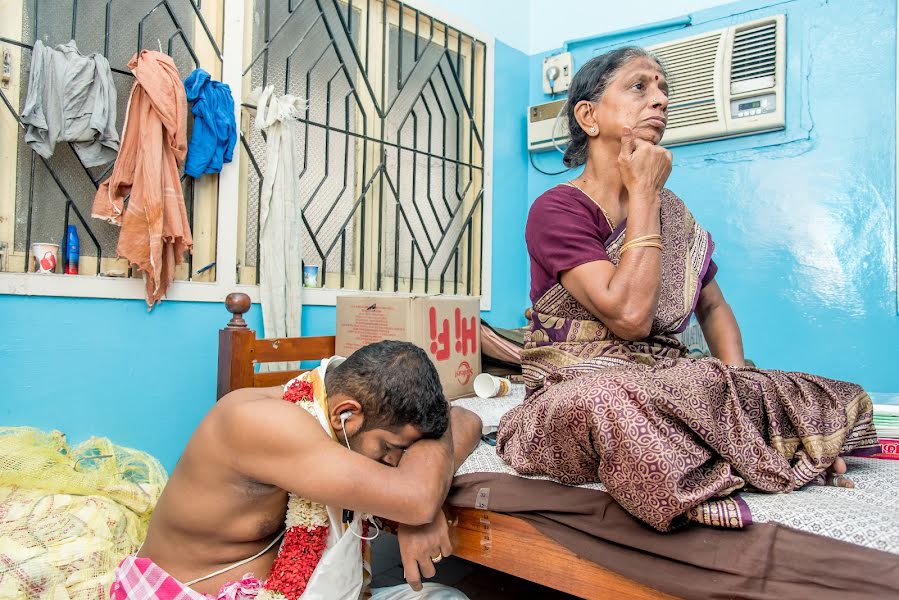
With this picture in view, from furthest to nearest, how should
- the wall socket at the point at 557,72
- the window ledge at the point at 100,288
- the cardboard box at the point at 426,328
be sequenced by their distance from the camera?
the wall socket at the point at 557,72, the cardboard box at the point at 426,328, the window ledge at the point at 100,288

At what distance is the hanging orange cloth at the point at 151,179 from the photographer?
7.36 feet

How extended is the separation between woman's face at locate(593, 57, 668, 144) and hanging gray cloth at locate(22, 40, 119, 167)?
1.75 metres

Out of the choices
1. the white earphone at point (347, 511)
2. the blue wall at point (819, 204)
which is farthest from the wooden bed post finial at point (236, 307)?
the blue wall at point (819, 204)

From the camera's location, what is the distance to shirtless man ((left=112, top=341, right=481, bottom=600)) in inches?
45.8

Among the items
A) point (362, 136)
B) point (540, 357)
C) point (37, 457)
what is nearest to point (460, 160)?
point (362, 136)

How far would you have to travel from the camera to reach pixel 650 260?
4.38 ft

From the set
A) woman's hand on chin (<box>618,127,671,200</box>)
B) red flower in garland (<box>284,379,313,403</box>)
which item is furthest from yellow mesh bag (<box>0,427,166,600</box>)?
Result: woman's hand on chin (<box>618,127,671,200</box>)

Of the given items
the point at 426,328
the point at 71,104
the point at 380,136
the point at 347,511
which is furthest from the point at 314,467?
the point at 380,136

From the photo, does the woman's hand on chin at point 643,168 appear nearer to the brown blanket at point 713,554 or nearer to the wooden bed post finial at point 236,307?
the brown blanket at point 713,554

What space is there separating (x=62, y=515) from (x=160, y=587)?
0.55 metres

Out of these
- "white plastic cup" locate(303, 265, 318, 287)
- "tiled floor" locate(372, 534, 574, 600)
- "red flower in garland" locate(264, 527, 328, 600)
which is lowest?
"tiled floor" locate(372, 534, 574, 600)

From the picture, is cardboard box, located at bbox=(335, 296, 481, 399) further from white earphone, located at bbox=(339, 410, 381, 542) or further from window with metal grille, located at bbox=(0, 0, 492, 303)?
white earphone, located at bbox=(339, 410, 381, 542)

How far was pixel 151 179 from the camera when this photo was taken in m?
2.24

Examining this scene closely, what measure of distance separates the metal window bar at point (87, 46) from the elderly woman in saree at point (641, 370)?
1759 millimetres
